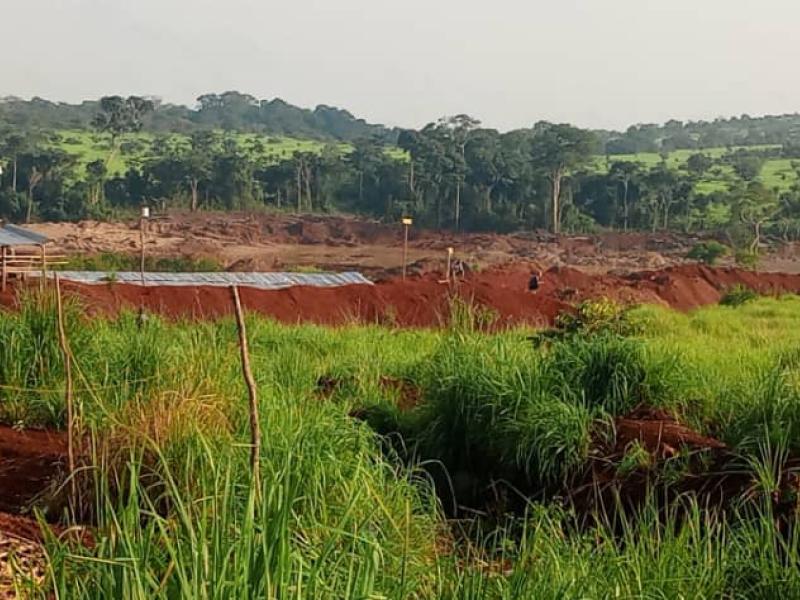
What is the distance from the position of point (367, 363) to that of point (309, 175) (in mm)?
46747

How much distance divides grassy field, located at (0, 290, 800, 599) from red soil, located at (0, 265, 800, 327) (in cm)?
662

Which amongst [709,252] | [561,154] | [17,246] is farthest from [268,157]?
[17,246]

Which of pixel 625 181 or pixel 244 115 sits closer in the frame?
pixel 625 181

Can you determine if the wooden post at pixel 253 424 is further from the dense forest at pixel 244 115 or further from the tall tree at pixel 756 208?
the dense forest at pixel 244 115

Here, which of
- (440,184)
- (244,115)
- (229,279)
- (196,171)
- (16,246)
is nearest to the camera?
(16,246)

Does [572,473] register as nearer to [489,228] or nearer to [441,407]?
[441,407]

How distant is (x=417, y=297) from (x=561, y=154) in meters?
32.9

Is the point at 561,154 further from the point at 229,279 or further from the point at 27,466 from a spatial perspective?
the point at 27,466

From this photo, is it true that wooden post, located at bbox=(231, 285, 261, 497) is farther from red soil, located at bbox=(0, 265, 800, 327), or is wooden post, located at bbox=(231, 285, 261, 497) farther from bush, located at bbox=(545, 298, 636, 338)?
red soil, located at bbox=(0, 265, 800, 327)

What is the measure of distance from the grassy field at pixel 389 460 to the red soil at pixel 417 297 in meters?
6.62

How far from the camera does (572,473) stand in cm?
645

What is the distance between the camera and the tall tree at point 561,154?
166 ft

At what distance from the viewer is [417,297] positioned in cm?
2022

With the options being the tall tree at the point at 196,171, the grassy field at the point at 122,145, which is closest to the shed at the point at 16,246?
the tall tree at the point at 196,171
